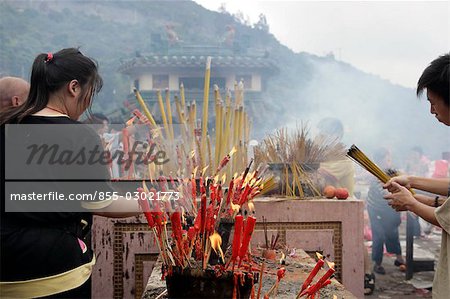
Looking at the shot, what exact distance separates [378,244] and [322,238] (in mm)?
2628

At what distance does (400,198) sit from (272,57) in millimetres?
16171

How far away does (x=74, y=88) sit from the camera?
1840mm

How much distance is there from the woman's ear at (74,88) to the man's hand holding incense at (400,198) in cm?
139

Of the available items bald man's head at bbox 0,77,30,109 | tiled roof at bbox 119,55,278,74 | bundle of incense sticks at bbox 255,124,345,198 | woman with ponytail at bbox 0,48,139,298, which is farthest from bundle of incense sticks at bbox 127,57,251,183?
tiled roof at bbox 119,55,278,74

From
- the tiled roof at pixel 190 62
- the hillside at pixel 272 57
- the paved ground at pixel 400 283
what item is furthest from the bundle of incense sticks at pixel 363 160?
the tiled roof at pixel 190 62

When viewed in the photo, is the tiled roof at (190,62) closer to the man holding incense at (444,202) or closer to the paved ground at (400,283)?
the paved ground at (400,283)

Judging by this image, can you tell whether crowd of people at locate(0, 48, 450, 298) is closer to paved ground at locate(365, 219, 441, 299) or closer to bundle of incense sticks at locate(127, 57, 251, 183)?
bundle of incense sticks at locate(127, 57, 251, 183)

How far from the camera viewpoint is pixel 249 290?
4.95 feet

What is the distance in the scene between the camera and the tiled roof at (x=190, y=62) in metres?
A: 13.1

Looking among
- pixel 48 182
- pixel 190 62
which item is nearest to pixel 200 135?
pixel 48 182

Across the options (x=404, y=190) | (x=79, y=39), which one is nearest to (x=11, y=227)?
(x=404, y=190)

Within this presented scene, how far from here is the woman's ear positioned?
1827mm

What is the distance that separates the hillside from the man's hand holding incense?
31.5ft

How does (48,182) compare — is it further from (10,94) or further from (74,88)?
(10,94)
